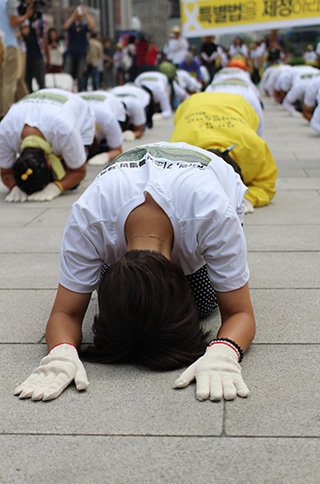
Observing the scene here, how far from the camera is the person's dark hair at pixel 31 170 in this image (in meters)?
5.57

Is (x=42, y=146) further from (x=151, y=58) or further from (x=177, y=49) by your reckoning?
(x=177, y=49)

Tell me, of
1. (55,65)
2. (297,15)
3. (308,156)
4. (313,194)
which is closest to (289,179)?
Result: (313,194)

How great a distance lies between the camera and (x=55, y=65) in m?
16.2

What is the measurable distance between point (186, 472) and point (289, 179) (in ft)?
17.2

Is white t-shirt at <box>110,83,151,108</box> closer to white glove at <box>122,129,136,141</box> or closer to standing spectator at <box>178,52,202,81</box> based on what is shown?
white glove at <box>122,129,136,141</box>

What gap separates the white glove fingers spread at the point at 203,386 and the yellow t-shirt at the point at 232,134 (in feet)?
9.02

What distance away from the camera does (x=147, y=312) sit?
223cm

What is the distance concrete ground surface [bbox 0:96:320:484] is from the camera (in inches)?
74.9

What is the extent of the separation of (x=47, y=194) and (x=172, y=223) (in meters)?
3.75

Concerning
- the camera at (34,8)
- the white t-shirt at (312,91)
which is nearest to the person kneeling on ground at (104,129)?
the camera at (34,8)

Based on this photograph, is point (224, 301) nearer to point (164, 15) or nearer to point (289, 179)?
point (289, 179)

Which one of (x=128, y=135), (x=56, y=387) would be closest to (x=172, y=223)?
(x=56, y=387)

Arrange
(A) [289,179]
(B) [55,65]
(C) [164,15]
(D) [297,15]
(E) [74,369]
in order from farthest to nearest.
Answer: (C) [164,15], (B) [55,65], (D) [297,15], (A) [289,179], (E) [74,369]

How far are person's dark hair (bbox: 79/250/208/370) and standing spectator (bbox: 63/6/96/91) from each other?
11.2 m
